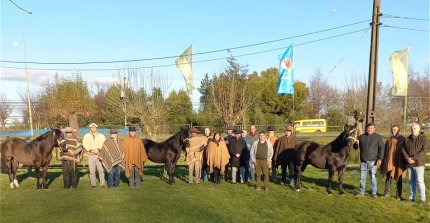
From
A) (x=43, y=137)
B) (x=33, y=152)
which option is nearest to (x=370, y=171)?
(x=43, y=137)

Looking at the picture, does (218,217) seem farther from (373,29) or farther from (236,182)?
(373,29)

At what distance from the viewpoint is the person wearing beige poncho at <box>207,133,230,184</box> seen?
1297cm

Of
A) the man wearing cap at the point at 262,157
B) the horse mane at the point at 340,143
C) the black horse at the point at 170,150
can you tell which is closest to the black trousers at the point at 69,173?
the black horse at the point at 170,150

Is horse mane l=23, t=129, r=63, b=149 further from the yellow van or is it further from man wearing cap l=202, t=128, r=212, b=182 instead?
the yellow van

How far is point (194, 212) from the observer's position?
29.7 feet

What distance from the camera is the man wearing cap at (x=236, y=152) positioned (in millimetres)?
13086

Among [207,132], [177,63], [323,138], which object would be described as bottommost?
[323,138]

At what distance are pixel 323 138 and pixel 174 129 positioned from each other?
12.6 m

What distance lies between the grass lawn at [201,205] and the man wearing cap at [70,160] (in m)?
0.34

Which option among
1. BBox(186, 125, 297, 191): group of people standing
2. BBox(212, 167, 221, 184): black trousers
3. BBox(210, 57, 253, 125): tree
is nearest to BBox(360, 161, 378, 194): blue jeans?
BBox(186, 125, 297, 191): group of people standing

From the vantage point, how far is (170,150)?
13648 millimetres

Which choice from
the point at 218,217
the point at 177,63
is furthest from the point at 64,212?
the point at 177,63

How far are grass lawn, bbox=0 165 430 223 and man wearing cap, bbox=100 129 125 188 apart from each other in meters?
0.45

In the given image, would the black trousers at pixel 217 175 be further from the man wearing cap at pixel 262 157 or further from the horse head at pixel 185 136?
the man wearing cap at pixel 262 157
